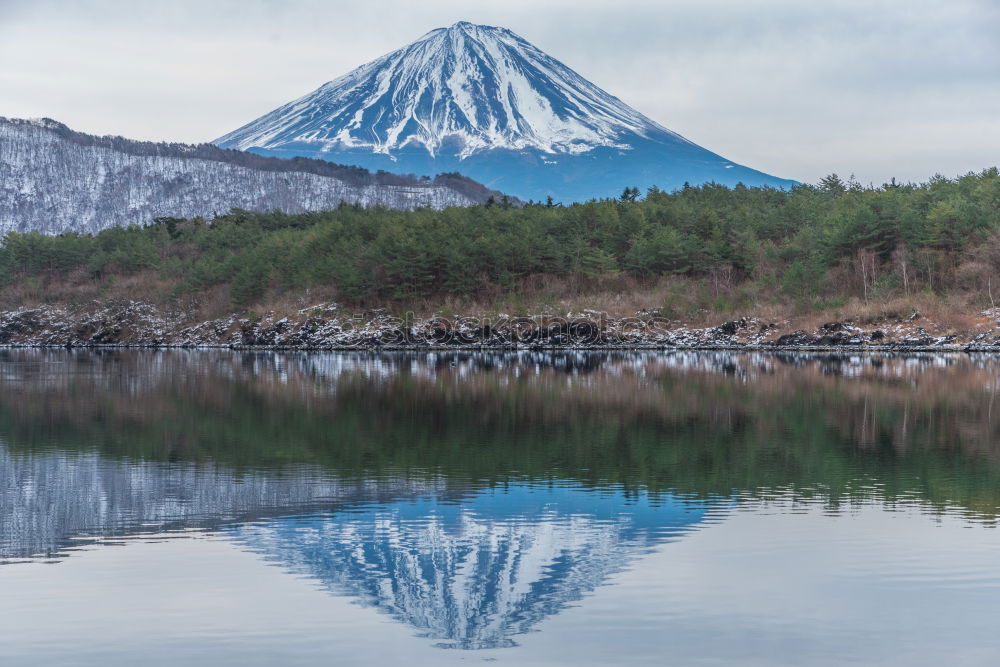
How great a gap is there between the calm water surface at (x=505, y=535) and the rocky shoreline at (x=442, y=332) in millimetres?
44767

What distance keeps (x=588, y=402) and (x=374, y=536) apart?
23609 mm

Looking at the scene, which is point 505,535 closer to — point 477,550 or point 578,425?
point 477,550

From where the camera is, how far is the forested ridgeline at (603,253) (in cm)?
8538

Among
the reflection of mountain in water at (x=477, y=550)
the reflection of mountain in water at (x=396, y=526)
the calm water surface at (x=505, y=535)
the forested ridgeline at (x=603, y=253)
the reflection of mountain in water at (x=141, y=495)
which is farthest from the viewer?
the forested ridgeline at (x=603, y=253)

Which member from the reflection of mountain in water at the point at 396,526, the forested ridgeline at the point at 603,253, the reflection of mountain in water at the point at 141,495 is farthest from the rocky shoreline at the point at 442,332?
the reflection of mountain in water at the point at 141,495

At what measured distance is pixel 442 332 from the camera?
324ft

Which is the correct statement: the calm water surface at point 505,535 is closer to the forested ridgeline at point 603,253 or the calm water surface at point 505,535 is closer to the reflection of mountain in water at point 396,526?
the reflection of mountain in water at point 396,526

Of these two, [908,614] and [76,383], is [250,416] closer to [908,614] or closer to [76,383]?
[76,383]

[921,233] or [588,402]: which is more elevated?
[921,233]

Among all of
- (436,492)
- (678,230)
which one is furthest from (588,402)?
(678,230)

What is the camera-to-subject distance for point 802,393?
4272cm

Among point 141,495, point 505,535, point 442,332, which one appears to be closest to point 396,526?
point 505,535

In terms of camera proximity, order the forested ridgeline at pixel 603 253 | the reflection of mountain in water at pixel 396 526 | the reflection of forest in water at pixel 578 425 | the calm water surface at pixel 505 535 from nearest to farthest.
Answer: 1. the calm water surface at pixel 505 535
2. the reflection of mountain in water at pixel 396 526
3. the reflection of forest in water at pixel 578 425
4. the forested ridgeline at pixel 603 253

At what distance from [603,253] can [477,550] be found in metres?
84.2
